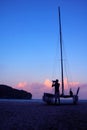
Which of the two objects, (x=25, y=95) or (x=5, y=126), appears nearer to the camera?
(x=5, y=126)

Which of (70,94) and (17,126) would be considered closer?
(17,126)

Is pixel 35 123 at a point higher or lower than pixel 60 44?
lower

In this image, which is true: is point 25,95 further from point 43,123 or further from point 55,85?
point 43,123

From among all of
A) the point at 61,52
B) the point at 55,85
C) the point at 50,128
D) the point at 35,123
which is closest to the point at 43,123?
the point at 35,123

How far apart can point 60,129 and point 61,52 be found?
78.1ft

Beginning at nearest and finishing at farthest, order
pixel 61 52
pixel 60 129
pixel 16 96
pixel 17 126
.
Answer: pixel 60 129 → pixel 17 126 → pixel 61 52 → pixel 16 96

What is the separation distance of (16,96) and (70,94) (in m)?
84.6

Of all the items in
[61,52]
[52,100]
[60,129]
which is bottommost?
[60,129]

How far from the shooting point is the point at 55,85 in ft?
93.6

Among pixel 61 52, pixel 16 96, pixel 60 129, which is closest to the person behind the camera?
pixel 60 129

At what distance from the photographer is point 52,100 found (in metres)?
30.0

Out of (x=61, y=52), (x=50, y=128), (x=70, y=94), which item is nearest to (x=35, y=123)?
(x=50, y=128)

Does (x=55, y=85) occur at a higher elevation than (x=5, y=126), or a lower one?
higher

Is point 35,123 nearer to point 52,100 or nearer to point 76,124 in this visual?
point 76,124
